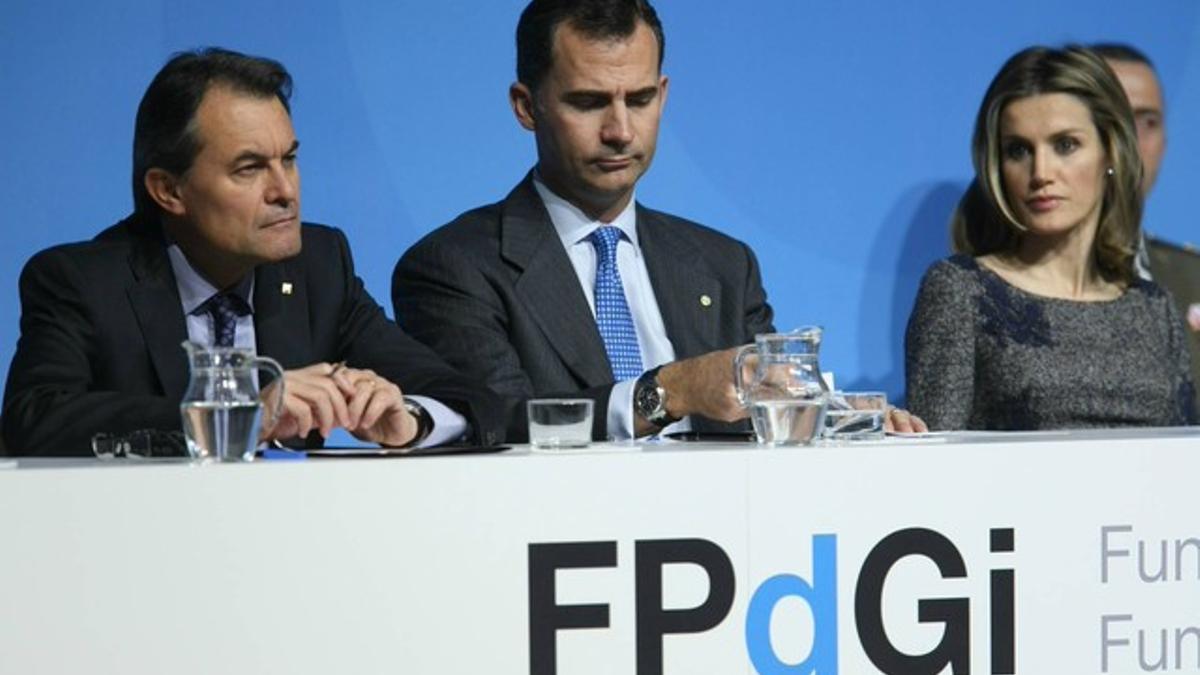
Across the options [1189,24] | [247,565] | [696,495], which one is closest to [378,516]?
[247,565]

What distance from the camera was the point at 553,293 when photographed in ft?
11.8

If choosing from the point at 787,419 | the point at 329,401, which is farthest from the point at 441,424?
the point at 787,419

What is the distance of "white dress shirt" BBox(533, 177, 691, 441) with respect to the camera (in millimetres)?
3666

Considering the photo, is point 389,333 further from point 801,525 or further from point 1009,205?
point 1009,205

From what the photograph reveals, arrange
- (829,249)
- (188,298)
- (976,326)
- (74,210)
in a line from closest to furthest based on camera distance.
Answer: (188,298)
(976,326)
(74,210)
(829,249)

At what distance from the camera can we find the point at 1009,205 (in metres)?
4.14

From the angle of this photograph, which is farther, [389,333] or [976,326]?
[976,326]

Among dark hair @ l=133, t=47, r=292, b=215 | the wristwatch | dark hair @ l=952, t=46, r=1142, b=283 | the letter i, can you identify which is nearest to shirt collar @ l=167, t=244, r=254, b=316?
dark hair @ l=133, t=47, r=292, b=215

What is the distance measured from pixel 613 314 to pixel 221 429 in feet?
4.80

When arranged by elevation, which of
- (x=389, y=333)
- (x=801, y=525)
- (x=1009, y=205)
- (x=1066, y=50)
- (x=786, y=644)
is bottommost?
(x=786, y=644)

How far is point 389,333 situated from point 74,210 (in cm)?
126

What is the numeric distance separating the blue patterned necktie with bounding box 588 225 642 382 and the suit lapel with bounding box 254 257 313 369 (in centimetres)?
61

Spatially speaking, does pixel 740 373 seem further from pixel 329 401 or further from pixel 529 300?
pixel 529 300

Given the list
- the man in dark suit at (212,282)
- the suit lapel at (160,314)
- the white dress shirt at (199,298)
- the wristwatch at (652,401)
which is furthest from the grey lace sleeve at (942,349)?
the suit lapel at (160,314)
